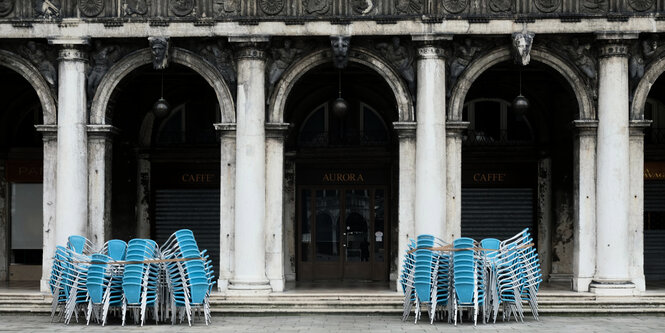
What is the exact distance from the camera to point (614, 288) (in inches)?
873

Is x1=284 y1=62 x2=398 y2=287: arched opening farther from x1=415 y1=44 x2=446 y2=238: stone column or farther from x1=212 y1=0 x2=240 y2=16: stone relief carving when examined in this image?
x1=212 y1=0 x2=240 y2=16: stone relief carving

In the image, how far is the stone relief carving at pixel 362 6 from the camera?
888 inches

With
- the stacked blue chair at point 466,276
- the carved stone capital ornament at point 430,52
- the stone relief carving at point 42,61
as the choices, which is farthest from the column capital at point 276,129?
the stacked blue chair at point 466,276

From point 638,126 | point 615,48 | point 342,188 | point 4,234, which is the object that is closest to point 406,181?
point 342,188

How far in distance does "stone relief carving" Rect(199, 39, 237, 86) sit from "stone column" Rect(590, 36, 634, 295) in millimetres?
7619

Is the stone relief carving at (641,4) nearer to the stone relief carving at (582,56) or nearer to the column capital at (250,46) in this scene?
the stone relief carving at (582,56)

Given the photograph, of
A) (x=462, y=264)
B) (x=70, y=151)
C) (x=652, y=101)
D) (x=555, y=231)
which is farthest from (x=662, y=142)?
(x=70, y=151)

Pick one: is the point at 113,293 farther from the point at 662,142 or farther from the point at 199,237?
the point at 662,142

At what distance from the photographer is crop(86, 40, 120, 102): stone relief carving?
23094 mm

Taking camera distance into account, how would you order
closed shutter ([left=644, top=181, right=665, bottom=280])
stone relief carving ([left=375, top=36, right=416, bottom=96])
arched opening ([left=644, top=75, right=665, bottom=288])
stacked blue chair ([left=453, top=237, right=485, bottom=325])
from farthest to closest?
closed shutter ([left=644, top=181, right=665, bottom=280])
arched opening ([left=644, top=75, right=665, bottom=288])
stone relief carving ([left=375, top=36, right=416, bottom=96])
stacked blue chair ([left=453, top=237, right=485, bottom=325])

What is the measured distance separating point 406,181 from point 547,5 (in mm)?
4613

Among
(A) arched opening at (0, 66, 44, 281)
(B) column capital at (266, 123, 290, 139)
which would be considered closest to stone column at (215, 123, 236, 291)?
(B) column capital at (266, 123, 290, 139)

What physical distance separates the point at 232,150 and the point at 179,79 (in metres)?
4.05

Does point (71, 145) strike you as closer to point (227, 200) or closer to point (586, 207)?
point (227, 200)
